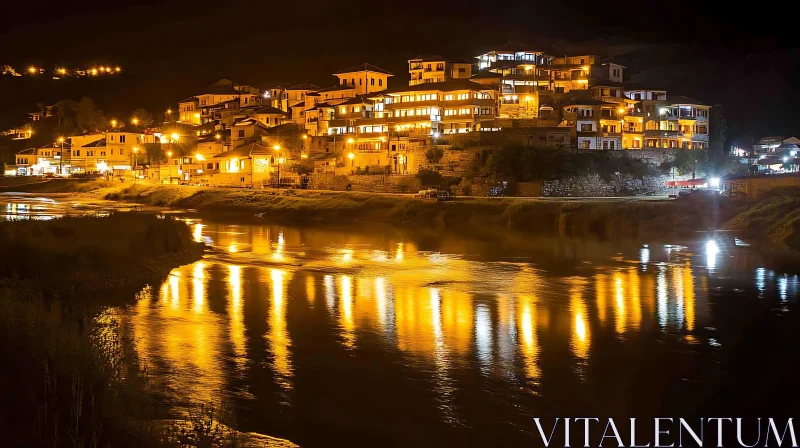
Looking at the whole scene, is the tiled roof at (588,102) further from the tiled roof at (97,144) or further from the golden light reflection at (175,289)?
the tiled roof at (97,144)

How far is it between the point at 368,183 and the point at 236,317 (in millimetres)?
33818

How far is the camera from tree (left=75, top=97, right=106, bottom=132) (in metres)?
91.1

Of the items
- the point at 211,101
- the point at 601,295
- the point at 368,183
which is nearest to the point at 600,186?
the point at 368,183

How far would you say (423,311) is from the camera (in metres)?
18.4

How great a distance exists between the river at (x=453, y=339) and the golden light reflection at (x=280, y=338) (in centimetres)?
6

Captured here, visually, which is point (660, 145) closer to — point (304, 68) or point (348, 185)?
point (348, 185)

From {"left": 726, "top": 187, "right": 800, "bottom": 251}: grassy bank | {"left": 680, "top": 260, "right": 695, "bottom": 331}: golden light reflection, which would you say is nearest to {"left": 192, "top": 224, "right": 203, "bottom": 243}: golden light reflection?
{"left": 680, "top": 260, "right": 695, "bottom": 331}: golden light reflection

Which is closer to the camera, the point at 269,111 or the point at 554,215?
the point at 554,215

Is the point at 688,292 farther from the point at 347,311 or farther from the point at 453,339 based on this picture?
the point at 347,311

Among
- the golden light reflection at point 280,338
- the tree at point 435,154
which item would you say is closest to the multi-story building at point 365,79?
the tree at point 435,154

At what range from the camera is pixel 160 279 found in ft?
72.2

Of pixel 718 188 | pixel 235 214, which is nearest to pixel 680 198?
pixel 718 188

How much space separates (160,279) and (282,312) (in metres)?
5.91

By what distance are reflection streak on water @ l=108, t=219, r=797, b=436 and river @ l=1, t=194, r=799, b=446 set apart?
0.20 ft
